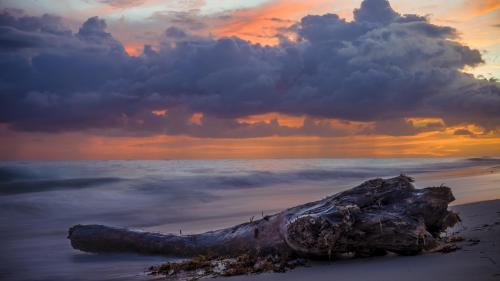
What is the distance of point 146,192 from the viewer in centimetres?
2177

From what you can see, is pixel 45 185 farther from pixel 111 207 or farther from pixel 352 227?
pixel 352 227

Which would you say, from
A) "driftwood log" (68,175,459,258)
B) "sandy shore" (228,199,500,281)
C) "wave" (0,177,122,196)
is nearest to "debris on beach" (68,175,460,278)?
"driftwood log" (68,175,459,258)

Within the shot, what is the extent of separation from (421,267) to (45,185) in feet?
73.0

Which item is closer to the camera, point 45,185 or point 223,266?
point 223,266

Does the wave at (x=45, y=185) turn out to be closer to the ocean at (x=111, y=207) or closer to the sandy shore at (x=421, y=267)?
the ocean at (x=111, y=207)


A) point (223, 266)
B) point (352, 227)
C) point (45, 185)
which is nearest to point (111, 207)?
point (45, 185)

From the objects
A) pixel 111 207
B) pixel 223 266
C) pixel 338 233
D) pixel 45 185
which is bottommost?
pixel 223 266

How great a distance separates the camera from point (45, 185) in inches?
914

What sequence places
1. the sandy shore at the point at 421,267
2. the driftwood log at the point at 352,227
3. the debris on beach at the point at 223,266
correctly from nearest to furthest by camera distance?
the sandy shore at the point at 421,267 → the driftwood log at the point at 352,227 → the debris on beach at the point at 223,266

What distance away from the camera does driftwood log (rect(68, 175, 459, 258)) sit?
4.93 m

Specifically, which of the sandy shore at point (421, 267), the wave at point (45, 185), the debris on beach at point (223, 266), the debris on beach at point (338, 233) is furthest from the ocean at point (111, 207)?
the sandy shore at point (421, 267)

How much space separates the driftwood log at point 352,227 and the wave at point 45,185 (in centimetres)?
1748

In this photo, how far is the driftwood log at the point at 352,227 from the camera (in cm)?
493

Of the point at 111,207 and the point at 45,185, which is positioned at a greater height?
the point at 45,185
